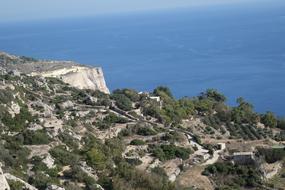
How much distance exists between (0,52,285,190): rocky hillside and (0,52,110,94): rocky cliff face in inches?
637

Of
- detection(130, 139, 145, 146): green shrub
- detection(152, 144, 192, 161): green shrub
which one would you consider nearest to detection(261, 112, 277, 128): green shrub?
detection(152, 144, 192, 161): green shrub

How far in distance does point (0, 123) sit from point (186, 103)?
81.3 feet

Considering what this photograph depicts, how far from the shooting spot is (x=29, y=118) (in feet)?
126

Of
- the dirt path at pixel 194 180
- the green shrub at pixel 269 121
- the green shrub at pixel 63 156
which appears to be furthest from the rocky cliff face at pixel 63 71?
the green shrub at pixel 63 156

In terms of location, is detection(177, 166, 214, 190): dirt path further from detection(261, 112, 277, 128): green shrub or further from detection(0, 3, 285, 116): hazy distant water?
detection(0, 3, 285, 116): hazy distant water

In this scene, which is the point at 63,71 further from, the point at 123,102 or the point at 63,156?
the point at 63,156

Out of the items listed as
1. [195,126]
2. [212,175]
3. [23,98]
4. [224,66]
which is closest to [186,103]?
[195,126]

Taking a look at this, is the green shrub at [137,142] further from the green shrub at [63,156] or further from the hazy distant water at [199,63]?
the hazy distant water at [199,63]

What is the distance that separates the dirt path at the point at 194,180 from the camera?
29.8m

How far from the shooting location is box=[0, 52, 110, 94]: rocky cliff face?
74625mm

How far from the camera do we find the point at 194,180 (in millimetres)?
30719

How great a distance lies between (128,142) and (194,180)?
9.00 meters

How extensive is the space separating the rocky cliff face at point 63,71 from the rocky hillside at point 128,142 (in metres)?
16.2

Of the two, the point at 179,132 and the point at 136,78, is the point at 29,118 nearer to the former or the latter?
the point at 179,132
